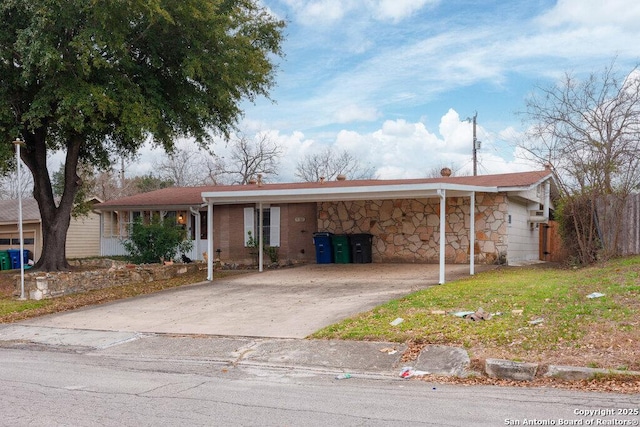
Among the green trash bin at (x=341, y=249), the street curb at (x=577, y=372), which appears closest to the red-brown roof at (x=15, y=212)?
the green trash bin at (x=341, y=249)

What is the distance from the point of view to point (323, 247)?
2072 cm

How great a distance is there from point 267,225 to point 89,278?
7994mm

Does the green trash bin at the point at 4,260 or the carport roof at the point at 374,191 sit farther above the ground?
the carport roof at the point at 374,191

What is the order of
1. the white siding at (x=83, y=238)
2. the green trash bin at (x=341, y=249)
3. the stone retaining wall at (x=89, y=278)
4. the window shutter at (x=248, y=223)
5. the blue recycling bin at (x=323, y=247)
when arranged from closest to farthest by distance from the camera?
1. the stone retaining wall at (x=89, y=278)
2. the green trash bin at (x=341, y=249)
3. the blue recycling bin at (x=323, y=247)
4. the window shutter at (x=248, y=223)
5. the white siding at (x=83, y=238)

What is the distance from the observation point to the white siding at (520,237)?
62.5 feet

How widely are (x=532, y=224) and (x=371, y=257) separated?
6.94m

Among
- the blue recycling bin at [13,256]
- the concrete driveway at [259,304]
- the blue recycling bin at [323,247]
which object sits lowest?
Answer: the concrete driveway at [259,304]

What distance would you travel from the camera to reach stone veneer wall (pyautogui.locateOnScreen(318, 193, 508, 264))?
18.6 meters

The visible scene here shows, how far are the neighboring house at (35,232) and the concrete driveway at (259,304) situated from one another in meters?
13.8

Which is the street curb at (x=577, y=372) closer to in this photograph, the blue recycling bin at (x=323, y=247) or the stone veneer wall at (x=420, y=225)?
the stone veneer wall at (x=420, y=225)

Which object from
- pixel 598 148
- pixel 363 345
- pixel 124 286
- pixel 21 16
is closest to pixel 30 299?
pixel 124 286

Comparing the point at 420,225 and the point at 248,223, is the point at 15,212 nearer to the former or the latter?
the point at 248,223

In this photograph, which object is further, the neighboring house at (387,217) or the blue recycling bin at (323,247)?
the blue recycling bin at (323,247)

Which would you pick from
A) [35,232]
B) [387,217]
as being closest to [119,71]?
[387,217]
